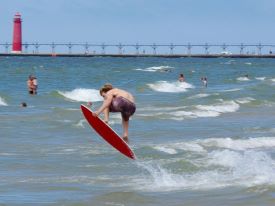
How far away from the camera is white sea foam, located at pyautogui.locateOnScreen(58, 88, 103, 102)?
152ft

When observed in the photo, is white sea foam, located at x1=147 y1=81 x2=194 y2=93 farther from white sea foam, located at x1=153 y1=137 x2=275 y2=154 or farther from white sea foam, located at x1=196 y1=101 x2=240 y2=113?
white sea foam, located at x1=153 y1=137 x2=275 y2=154

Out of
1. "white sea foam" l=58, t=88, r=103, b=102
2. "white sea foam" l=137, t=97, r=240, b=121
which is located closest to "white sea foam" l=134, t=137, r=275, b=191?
"white sea foam" l=137, t=97, r=240, b=121

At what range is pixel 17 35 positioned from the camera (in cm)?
15838

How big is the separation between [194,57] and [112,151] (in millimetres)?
167486

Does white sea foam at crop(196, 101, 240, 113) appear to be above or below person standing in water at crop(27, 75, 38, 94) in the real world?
below

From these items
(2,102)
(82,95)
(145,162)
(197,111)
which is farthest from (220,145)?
(82,95)

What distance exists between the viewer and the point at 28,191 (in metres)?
13.2

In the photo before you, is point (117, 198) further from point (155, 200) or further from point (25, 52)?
point (25, 52)

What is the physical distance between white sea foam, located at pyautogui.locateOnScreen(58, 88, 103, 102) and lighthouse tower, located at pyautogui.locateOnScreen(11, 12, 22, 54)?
10655cm

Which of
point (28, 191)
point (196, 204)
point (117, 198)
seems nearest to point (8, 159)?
point (28, 191)

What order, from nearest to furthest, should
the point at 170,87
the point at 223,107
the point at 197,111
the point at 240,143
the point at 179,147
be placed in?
the point at 179,147, the point at 240,143, the point at 197,111, the point at 223,107, the point at 170,87

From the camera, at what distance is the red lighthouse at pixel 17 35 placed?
15550 centimetres

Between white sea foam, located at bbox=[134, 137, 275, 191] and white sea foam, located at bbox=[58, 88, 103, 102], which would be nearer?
white sea foam, located at bbox=[134, 137, 275, 191]

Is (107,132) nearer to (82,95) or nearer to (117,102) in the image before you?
(117,102)
